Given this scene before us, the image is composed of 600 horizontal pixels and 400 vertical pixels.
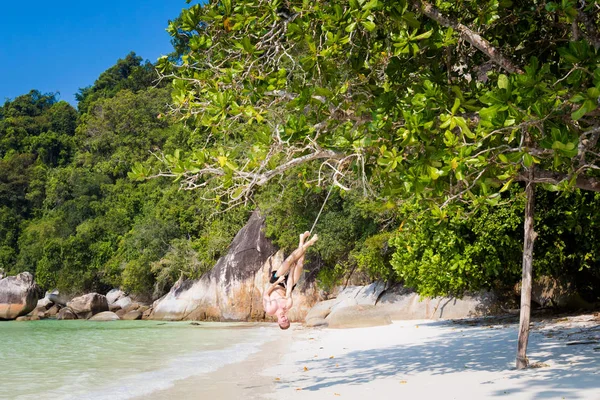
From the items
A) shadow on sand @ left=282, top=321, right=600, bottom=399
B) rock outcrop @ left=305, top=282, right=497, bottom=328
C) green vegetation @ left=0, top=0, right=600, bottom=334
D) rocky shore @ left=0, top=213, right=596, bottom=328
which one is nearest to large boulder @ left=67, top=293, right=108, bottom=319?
rocky shore @ left=0, top=213, right=596, bottom=328

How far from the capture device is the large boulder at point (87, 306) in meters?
34.4

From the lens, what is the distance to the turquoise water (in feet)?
31.1

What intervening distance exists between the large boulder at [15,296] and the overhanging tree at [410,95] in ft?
105

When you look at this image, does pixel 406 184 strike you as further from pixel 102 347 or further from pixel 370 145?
pixel 102 347

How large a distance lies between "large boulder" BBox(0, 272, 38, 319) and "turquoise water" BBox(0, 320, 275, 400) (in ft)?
53.4

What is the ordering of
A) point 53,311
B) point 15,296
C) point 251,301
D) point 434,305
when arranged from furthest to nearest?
point 53,311 → point 15,296 → point 251,301 → point 434,305

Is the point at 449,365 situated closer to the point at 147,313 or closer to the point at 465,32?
the point at 465,32

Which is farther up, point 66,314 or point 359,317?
point 66,314

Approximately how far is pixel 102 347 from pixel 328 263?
11497mm

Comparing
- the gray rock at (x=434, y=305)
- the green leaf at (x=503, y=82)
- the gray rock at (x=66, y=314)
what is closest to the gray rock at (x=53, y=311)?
the gray rock at (x=66, y=314)

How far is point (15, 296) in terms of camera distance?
36.0 m

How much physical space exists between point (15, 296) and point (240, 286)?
1598 cm

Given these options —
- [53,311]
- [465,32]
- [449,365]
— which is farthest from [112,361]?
[53,311]

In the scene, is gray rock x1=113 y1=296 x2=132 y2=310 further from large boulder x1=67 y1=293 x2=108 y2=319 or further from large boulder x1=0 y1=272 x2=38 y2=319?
large boulder x1=0 y1=272 x2=38 y2=319
